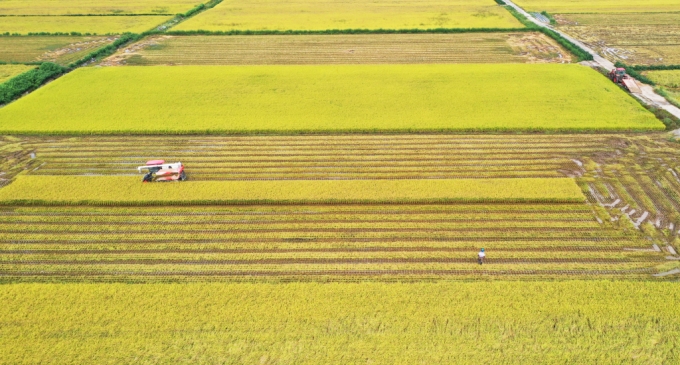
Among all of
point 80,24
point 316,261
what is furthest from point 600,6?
point 80,24

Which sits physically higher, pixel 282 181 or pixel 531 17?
pixel 531 17

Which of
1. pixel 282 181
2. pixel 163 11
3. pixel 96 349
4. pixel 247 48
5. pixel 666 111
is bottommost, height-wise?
pixel 96 349

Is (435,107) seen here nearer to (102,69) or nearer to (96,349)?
(96,349)

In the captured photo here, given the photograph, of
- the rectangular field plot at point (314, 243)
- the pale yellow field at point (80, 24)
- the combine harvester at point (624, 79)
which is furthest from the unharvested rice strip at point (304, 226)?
the pale yellow field at point (80, 24)

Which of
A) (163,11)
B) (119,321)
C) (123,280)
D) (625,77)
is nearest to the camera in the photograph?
(119,321)

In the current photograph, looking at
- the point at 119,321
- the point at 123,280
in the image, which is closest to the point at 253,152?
the point at 123,280

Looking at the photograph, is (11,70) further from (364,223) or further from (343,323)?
(343,323)

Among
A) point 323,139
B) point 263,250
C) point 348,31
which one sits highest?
point 348,31
